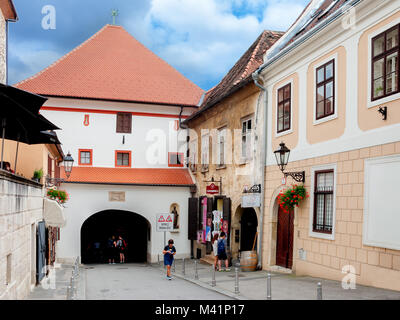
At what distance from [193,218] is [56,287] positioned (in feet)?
35.9

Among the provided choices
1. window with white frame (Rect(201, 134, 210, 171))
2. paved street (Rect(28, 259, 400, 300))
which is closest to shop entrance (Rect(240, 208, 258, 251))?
paved street (Rect(28, 259, 400, 300))

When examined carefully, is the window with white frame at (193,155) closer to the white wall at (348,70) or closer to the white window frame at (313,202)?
the white wall at (348,70)

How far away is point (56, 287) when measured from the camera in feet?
50.4

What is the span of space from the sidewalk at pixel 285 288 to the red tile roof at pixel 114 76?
1318 cm

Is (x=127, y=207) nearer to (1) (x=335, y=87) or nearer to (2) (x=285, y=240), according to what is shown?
(2) (x=285, y=240)

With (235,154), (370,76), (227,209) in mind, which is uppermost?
(370,76)

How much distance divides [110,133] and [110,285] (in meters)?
12.7

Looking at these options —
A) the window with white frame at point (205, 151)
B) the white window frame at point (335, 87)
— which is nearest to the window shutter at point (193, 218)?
the window with white frame at point (205, 151)

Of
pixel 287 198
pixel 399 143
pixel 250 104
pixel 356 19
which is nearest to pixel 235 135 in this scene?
pixel 250 104

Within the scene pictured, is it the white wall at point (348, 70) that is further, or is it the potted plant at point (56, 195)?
the potted plant at point (56, 195)

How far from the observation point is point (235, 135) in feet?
67.5

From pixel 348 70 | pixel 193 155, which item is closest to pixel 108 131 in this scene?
pixel 193 155

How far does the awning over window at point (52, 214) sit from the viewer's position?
16.9m

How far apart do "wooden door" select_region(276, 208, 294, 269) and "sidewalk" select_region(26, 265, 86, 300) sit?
648cm
